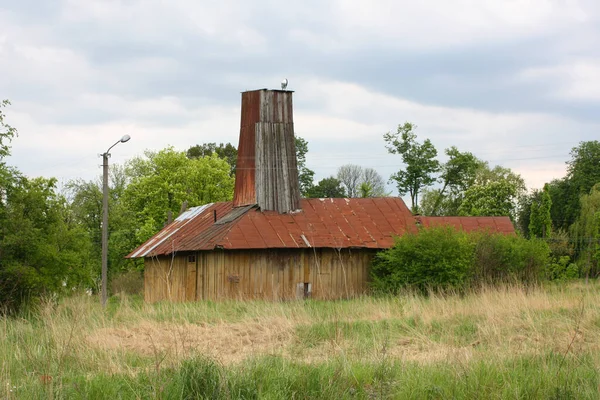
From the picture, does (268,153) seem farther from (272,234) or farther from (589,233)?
(589,233)

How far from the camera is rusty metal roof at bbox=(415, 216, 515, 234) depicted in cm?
3362

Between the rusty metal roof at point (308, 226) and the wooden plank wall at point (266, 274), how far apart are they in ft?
1.81

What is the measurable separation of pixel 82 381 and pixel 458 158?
56.0 meters

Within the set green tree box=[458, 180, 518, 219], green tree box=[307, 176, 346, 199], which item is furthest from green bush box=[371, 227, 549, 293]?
green tree box=[307, 176, 346, 199]

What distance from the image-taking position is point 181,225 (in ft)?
117

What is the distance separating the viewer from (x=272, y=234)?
97.9 feet

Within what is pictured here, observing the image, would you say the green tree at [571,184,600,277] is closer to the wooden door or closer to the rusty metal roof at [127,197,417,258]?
the rusty metal roof at [127,197,417,258]

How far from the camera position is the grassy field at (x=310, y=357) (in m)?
8.88

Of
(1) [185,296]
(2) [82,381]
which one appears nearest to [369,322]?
(2) [82,381]

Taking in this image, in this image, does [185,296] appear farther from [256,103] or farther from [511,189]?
[511,189]

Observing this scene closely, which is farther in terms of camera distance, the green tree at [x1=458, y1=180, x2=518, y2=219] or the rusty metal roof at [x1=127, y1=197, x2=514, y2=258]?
the green tree at [x1=458, y1=180, x2=518, y2=219]

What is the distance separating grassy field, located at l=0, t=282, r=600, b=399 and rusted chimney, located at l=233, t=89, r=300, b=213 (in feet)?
54.1

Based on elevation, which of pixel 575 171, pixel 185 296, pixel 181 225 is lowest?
pixel 185 296

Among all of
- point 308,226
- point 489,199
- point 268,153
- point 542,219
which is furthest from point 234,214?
point 489,199
